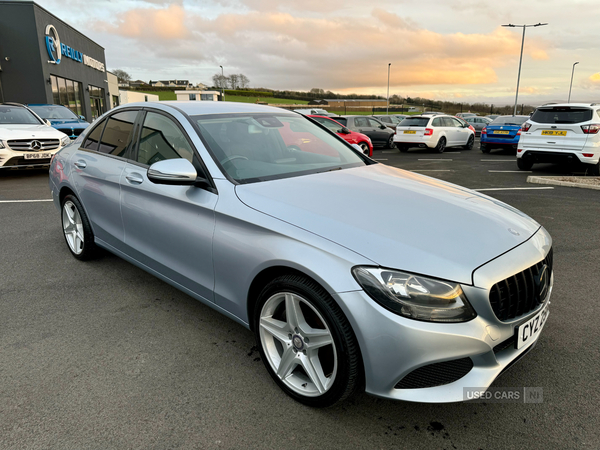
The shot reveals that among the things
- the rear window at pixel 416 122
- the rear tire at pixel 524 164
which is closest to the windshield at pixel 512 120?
the rear window at pixel 416 122

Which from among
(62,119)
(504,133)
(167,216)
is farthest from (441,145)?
(167,216)

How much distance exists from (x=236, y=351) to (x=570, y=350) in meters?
2.21

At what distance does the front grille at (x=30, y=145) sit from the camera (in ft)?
30.6

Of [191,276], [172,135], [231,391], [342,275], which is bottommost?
[231,391]

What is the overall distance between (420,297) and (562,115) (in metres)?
9.90

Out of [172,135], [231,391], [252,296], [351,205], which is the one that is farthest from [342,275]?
[172,135]

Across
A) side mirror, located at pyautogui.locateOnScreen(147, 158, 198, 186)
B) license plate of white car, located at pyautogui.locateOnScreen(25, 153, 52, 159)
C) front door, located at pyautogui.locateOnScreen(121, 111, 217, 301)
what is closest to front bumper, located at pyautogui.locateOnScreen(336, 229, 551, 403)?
front door, located at pyautogui.locateOnScreen(121, 111, 217, 301)

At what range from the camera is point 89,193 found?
3.92 meters

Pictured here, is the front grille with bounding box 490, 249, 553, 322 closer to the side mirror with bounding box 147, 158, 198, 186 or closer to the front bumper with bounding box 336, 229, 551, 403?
the front bumper with bounding box 336, 229, 551, 403

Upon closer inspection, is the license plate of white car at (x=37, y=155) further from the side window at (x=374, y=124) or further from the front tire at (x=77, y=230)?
the side window at (x=374, y=124)

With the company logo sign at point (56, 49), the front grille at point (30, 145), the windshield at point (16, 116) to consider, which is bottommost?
the front grille at point (30, 145)

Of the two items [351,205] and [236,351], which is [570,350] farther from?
[236,351]

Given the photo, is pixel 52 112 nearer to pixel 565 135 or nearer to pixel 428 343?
pixel 565 135

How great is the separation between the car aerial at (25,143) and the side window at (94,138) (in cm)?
651
